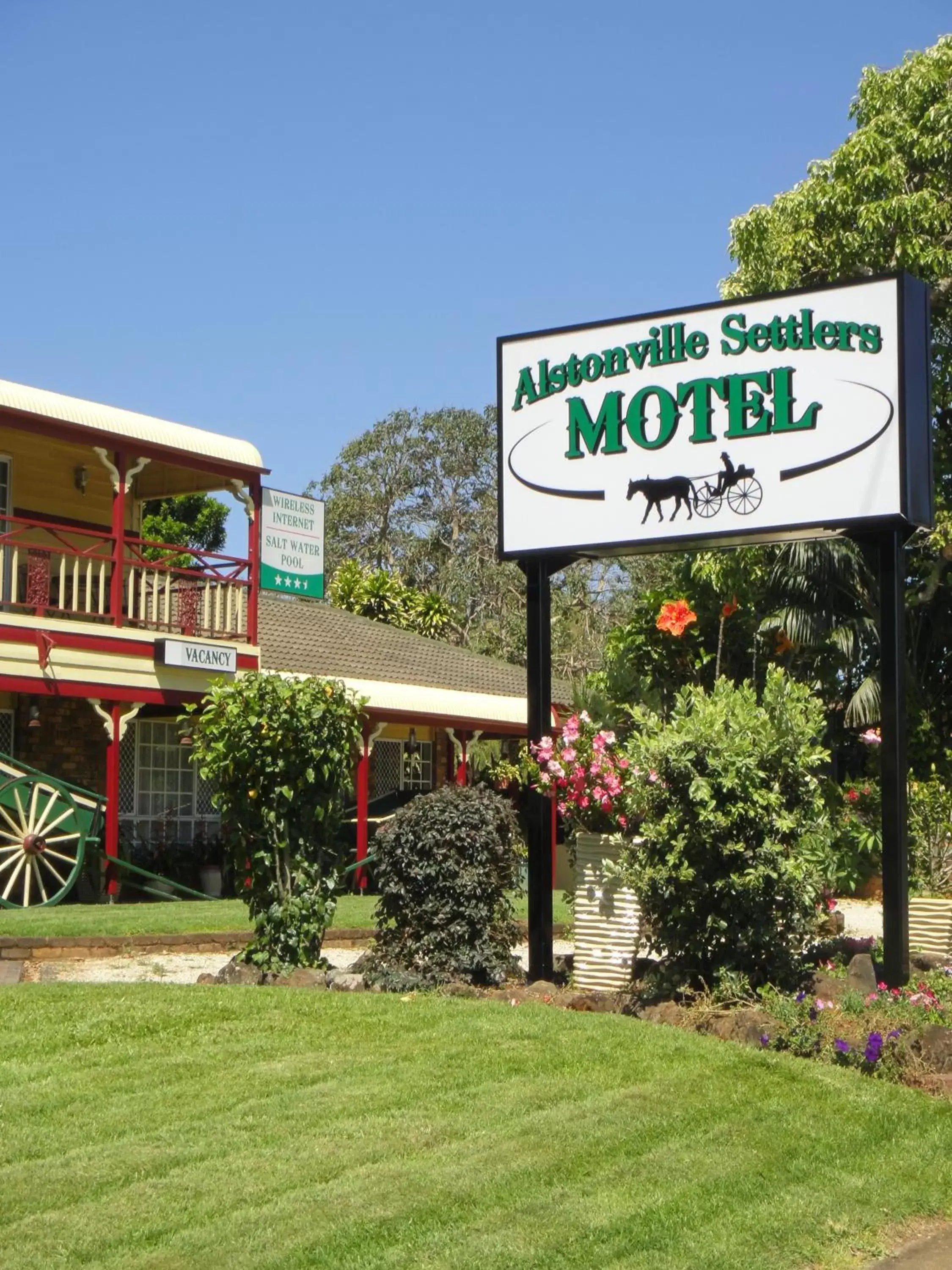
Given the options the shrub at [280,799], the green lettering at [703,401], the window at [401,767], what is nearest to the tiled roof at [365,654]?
the window at [401,767]

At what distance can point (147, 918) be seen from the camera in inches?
582

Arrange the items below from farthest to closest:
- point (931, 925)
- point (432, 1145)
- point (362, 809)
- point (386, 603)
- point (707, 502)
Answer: point (386, 603) → point (362, 809) → point (931, 925) → point (707, 502) → point (432, 1145)

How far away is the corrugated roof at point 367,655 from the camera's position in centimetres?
2386

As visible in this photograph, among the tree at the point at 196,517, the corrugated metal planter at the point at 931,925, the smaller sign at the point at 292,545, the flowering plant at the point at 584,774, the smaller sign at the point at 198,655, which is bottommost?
the corrugated metal planter at the point at 931,925

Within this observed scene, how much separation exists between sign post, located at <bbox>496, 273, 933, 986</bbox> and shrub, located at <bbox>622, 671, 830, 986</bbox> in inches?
22.4

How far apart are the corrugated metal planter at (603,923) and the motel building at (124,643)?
833 cm

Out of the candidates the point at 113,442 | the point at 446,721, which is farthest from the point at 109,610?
the point at 446,721

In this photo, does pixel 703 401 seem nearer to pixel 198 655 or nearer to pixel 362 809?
pixel 198 655

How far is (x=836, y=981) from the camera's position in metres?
9.08

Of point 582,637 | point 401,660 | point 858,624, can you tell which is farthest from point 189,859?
point 582,637

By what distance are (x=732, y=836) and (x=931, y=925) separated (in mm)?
3518

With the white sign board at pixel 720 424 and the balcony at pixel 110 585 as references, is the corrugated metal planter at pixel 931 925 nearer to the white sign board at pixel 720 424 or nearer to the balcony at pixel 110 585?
Answer: the white sign board at pixel 720 424

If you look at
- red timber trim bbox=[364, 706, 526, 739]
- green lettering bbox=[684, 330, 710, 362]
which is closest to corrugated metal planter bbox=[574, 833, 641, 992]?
green lettering bbox=[684, 330, 710, 362]

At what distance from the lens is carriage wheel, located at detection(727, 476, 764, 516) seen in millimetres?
9852
